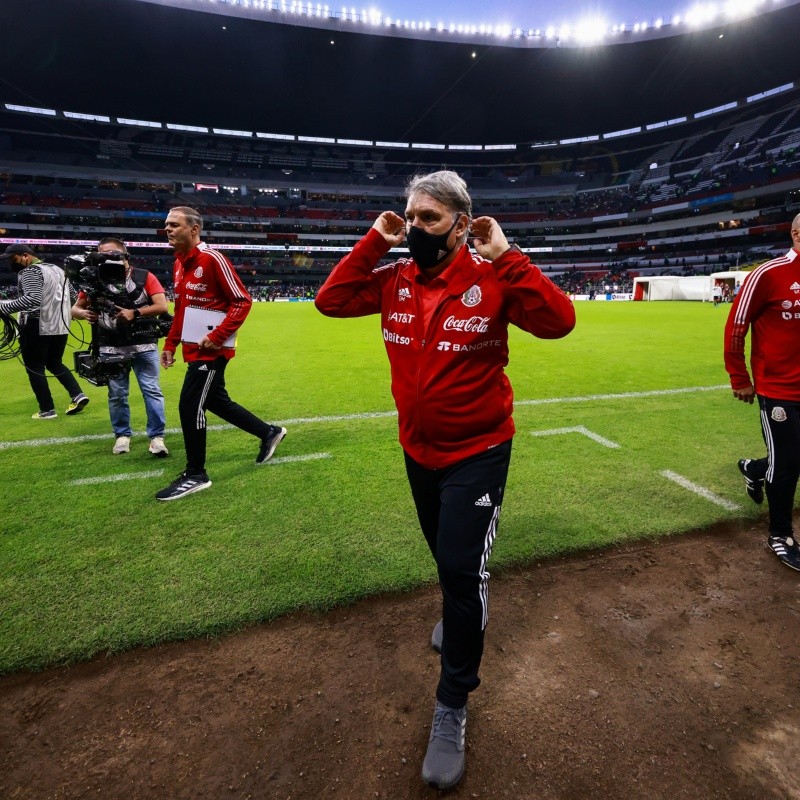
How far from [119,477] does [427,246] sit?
374 cm

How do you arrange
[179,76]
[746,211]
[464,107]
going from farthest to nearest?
[464,107]
[746,211]
[179,76]

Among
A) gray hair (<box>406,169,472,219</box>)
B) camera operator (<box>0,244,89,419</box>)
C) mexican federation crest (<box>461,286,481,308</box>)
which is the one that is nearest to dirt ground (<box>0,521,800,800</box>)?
mexican federation crest (<box>461,286,481,308</box>)

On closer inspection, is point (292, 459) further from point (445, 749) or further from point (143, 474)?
point (445, 749)

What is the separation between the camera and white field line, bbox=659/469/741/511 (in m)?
3.61

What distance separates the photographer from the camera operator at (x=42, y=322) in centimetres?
541

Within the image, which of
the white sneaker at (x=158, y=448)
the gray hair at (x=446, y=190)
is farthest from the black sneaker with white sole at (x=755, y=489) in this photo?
the white sneaker at (x=158, y=448)

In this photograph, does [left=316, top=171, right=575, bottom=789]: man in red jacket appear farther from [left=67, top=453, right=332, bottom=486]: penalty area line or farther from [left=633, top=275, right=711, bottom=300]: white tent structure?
[left=633, top=275, right=711, bottom=300]: white tent structure

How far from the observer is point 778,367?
300 centimetres

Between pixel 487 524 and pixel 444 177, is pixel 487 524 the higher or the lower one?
the lower one

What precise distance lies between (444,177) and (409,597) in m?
2.18

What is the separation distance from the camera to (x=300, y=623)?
241 cm

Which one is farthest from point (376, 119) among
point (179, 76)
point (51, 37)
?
point (51, 37)

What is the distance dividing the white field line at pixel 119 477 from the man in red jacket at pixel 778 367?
474 centimetres

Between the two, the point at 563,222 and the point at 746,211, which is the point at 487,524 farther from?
Result: the point at 563,222
